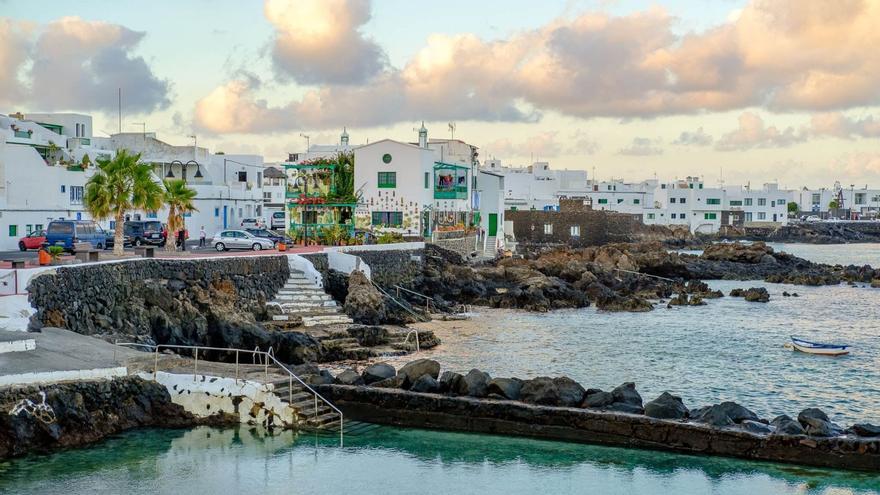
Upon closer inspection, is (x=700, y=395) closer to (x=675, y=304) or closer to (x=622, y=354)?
(x=622, y=354)

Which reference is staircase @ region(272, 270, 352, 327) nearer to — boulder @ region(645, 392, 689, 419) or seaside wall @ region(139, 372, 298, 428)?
seaside wall @ region(139, 372, 298, 428)

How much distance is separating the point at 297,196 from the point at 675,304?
21939 millimetres

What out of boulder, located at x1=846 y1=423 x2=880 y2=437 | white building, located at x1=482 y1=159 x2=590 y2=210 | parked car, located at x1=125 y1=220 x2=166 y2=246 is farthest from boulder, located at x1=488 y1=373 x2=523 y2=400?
white building, located at x1=482 y1=159 x2=590 y2=210

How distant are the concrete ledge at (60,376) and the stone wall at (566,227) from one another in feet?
264

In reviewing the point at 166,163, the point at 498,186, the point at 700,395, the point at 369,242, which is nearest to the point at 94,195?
the point at 369,242

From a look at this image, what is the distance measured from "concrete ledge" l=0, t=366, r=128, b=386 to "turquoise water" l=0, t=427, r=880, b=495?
4.46 feet

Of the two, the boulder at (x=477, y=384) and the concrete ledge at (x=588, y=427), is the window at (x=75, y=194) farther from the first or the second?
the boulder at (x=477, y=384)

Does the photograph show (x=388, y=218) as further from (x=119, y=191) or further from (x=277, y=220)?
(x=277, y=220)

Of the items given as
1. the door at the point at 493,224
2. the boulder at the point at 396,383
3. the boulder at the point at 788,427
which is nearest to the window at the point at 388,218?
the door at the point at 493,224

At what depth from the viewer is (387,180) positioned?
186 ft

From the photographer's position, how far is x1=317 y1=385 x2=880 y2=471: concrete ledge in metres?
18.6

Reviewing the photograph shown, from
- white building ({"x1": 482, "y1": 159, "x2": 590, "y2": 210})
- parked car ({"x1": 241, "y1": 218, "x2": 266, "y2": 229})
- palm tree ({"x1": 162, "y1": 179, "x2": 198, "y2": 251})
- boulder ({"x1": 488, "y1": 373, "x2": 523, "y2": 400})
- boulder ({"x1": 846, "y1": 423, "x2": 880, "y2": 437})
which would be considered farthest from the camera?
white building ({"x1": 482, "y1": 159, "x2": 590, "y2": 210})

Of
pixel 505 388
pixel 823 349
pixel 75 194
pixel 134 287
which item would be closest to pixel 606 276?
pixel 823 349

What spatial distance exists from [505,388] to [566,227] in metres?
79.4
